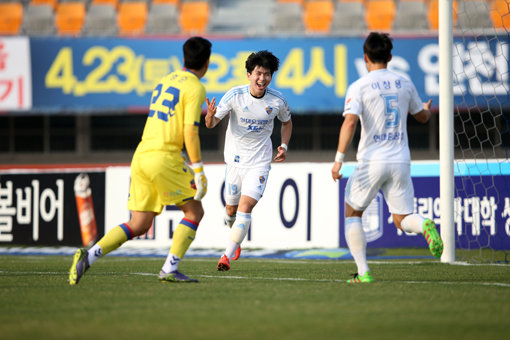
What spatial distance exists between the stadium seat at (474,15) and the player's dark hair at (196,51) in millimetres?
10504

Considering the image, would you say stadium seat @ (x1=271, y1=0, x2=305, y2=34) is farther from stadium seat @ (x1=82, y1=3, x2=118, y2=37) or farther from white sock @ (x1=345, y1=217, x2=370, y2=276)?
white sock @ (x1=345, y1=217, x2=370, y2=276)

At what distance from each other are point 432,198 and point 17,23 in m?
11.5

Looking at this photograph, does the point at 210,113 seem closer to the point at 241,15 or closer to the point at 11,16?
the point at 241,15

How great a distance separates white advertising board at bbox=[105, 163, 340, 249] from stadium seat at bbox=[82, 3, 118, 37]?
24.6 ft

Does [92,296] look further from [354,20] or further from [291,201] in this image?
[354,20]

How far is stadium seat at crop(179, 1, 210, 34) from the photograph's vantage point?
60.4 feet

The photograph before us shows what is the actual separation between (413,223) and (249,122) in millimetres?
2378

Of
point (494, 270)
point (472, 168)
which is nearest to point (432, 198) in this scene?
point (472, 168)

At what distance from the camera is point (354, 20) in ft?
59.3

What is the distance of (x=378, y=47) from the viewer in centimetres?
608

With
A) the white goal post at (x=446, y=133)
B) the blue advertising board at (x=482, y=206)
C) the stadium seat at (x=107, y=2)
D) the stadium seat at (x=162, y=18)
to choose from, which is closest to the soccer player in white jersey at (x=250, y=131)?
the white goal post at (x=446, y=133)

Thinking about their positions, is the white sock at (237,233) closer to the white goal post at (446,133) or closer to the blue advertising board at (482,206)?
the white goal post at (446,133)

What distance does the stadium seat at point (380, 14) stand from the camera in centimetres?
1730

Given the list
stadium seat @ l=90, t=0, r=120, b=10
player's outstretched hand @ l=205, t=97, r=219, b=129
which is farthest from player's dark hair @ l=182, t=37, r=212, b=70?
stadium seat @ l=90, t=0, r=120, b=10
